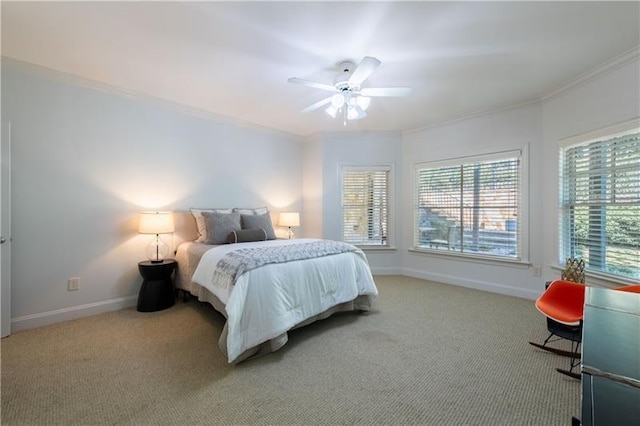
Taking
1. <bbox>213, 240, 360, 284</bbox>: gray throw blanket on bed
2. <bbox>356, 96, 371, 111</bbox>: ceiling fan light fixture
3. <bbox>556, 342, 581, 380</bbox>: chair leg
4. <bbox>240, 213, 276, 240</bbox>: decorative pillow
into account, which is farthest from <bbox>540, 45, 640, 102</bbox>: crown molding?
<bbox>240, 213, 276, 240</bbox>: decorative pillow

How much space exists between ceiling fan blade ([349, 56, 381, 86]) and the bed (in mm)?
1614

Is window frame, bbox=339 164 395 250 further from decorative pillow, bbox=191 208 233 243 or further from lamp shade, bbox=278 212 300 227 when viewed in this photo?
decorative pillow, bbox=191 208 233 243

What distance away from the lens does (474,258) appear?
4.11 m

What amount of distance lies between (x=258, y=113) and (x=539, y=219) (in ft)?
13.1

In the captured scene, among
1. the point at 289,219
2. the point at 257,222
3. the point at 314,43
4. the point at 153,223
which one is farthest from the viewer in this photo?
the point at 289,219

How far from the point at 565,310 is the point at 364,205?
3.18m

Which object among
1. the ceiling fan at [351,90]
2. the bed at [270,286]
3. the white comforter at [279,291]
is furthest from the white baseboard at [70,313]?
the ceiling fan at [351,90]

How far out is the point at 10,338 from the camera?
2471mm

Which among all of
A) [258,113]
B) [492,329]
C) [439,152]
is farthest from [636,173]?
[258,113]

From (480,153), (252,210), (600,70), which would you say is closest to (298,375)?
(252,210)

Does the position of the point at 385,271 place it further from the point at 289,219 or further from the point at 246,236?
the point at 246,236

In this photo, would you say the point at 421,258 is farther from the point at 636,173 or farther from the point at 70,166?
the point at 70,166

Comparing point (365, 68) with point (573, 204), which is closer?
point (365, 68)

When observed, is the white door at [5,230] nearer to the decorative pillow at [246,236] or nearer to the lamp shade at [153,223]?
the lamp shade at [153,223]
